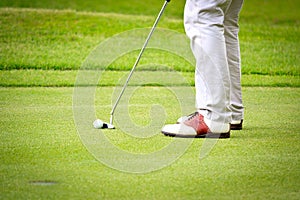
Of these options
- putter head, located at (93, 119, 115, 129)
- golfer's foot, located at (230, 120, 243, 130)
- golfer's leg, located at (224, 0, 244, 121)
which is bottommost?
golfer's foot, located at (230, 120, 243, 130)

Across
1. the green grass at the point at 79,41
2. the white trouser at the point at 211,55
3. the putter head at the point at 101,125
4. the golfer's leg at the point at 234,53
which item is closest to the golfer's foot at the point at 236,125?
the golfer's leg at the point at 234,53

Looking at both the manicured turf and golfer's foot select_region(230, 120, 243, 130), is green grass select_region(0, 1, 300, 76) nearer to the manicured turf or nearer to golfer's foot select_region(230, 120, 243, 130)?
the manicured turf

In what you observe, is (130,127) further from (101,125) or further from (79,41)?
(79,41)

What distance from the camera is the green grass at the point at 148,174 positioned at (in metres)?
3.30

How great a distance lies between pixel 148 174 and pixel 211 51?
1195 mm

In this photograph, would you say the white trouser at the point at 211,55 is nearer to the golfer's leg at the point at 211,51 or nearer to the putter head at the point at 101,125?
the golfer's leg at the point at 211,51

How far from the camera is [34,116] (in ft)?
17.3

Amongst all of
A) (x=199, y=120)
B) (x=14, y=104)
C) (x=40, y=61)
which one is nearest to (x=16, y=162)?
(x=199, y=120)

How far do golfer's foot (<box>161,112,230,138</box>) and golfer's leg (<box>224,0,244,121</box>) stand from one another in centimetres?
38

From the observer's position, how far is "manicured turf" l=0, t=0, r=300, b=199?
3416mm

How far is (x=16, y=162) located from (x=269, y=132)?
1.71 metres

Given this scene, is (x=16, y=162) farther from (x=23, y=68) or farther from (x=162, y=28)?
(x=162, y=28)

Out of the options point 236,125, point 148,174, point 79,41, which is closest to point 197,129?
point 236,125

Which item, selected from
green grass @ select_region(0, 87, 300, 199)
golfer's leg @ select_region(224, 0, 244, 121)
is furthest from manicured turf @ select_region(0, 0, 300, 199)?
golfer's leg @ select_region(224, 0, 244, 121)
